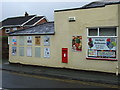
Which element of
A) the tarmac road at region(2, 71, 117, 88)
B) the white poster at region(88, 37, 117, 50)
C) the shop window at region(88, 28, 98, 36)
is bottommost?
the tarmac road at region(2, 71, 117, 88)

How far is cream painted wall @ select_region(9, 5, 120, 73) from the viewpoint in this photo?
37.7ft

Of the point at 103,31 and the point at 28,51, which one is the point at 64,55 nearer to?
the point at 103,31

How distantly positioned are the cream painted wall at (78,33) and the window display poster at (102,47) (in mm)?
373

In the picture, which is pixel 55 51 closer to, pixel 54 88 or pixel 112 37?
pixel 112 37

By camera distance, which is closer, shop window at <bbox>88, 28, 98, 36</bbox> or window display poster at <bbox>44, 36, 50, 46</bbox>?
shop window at <bbox>88, 28, 98, 36</bbox>

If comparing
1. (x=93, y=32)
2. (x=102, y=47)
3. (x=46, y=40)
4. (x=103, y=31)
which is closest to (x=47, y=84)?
(x=102, y=47)

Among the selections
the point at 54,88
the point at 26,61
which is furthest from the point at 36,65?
the point at 54,88

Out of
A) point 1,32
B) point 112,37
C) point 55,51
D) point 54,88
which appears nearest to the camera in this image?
point 54,88

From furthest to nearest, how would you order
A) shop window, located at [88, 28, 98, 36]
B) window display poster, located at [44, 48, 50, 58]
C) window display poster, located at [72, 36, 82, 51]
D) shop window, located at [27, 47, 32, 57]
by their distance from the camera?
shop window, located at [27, 47, 32, 57]
window display poster, located at [44, 48, 50, 58]
window display poster, located at [72, 36, 82, 51]
shop window, located at [88, 28, 98, 36]

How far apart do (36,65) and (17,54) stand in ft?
A: 7.80

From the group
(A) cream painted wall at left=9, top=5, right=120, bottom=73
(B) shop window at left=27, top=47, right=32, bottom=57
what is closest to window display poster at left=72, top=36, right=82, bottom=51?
(A) cream painted wall at left=9, top=5, right=120, bottom=73

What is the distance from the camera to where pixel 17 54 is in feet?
53.1

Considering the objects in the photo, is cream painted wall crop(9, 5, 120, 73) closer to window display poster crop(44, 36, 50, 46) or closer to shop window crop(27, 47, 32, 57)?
window display poster crop(44, 36, 50, 46)

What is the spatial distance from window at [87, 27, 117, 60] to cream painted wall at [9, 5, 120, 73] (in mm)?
310
